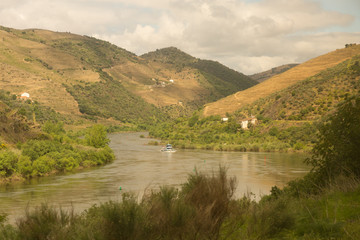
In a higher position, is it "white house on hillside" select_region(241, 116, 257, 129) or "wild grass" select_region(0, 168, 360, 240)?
"white house on hillside" select_region(241, 116, 257, 129)

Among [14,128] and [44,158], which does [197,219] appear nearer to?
[44,158]

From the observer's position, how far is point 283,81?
121m

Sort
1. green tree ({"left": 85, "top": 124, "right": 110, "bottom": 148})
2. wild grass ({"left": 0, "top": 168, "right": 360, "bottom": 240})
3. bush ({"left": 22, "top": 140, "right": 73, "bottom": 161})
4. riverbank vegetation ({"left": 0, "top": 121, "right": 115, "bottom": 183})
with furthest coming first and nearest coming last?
green tree ({"left": 85, "top": 124, "right": 110, "bottom": 148}), bush ({"left": 22, "top": 140, "right": 73, "bottom": 161}), riverbank vegetation ({"left": 0, "top": 121, "right": 115, "bottom": 183}), wild grass ({"left": 0, "top": 168, "right": 360, "bottom": 240})

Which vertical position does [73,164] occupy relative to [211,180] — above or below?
below

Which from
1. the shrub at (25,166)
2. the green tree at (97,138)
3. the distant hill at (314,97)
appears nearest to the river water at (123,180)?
the shrub at (25,166)

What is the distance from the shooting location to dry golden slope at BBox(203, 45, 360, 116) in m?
115

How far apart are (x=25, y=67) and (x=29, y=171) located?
118 m

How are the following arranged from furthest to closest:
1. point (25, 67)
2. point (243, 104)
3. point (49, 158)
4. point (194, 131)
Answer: point (25, 67) < point (243, 104) < point (194, 131) < point (49, 158)

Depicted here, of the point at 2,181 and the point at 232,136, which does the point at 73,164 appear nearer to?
the point at 2,181

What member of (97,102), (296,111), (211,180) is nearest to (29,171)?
(211,180)

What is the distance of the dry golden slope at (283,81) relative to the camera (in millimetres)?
115250

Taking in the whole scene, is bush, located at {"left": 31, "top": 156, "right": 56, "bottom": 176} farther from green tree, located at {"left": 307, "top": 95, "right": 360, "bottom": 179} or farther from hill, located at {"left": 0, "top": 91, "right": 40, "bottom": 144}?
green tree, located at {"left": 307, "top": 95, "right": 360, "bottom": 179}

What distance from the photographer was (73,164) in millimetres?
50812

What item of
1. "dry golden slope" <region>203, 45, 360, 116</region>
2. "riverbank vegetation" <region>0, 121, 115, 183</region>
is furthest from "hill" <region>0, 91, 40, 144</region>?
"dry golden slope" <region>203, 45, 360, 116</region>
